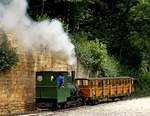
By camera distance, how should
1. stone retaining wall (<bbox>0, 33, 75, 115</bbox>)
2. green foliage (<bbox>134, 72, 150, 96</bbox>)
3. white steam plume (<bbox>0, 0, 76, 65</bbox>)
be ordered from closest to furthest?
stone retaining wall (<bbox>0, 33, 75, 115</bbox>) → white steam plume (<bbox>0, 0, 76, 65</bbox>) → green foliage (<bbox>134, 72, 150, 96</bbox>)

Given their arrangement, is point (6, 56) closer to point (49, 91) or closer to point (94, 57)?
point (49, 91)

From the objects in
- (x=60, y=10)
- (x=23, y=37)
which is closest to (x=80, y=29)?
(x=60, y=10)

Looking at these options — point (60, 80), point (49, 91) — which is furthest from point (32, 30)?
point (49, 91)

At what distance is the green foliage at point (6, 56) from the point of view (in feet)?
79.3

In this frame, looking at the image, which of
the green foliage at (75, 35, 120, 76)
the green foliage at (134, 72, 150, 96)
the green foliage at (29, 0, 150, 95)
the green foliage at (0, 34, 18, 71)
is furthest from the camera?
the green foliage at (134, 72, 150, 96)

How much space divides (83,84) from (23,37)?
577 centimetres

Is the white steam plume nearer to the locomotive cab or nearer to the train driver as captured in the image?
the locomotive cab

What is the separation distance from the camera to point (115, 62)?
43.2 m

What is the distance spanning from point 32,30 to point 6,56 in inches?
157

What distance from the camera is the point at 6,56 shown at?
80.2 feet

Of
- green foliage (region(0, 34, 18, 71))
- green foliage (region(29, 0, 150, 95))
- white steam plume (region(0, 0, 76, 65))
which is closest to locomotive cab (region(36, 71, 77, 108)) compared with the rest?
white steam plume (region(0, 0, 76, 65))

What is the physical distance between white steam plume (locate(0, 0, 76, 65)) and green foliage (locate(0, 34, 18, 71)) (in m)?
0.79

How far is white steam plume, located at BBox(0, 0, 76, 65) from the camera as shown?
83.8 feet

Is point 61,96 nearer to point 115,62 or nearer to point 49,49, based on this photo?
point 49,49
